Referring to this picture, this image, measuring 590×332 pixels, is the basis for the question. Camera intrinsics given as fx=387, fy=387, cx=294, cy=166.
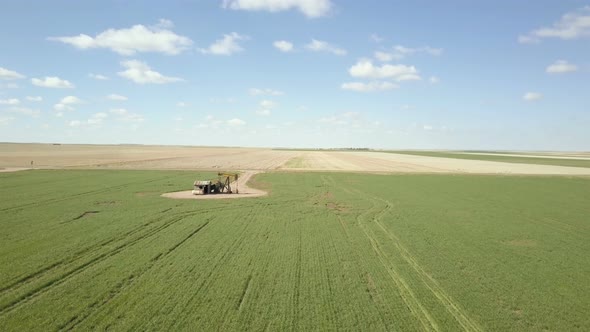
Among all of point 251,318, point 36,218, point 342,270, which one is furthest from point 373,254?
point 36,218

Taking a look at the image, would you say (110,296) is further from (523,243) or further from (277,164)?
(277,164)

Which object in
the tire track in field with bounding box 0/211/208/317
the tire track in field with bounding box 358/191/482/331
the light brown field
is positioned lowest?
the tire track in field with bounding box 358/191/482/331

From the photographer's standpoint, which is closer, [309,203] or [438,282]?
[438,282]

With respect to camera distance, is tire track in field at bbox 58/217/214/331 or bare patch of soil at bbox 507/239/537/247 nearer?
tire track in field at bbox 58/217/214/331

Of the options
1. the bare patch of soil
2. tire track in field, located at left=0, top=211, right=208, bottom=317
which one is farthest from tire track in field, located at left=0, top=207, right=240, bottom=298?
the bare patch of soil

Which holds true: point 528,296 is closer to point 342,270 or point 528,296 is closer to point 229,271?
point 342,270

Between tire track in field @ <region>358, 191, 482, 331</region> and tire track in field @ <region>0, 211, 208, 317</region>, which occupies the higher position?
tire track in field @ <region>0, 211, 208, 317</region>

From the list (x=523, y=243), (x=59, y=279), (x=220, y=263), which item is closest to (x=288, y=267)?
(x=220, y=263)

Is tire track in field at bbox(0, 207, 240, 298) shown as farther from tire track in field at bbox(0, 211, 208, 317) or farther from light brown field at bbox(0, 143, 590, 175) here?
light brown field at bbox(0, 143, 590, 175)

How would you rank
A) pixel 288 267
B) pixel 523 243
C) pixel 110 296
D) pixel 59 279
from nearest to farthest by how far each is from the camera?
pixel 110 296
pixel 59 279
pixel 288 267
pixel 523 243
